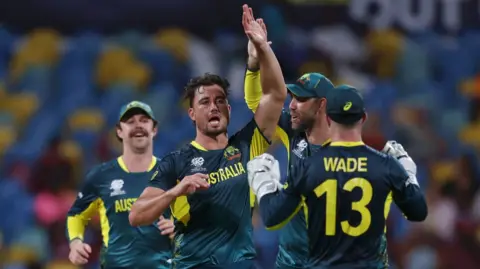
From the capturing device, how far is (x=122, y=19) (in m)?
12.8

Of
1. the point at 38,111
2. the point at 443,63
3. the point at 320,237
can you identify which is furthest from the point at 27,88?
the point at 320,237

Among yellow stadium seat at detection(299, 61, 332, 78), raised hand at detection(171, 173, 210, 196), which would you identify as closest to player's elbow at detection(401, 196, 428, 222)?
raised hand at detection(171, 173, 210, 196)

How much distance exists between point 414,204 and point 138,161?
314 cm

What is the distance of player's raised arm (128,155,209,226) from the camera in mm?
5121

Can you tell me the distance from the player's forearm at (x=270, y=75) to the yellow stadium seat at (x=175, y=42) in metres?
7.43

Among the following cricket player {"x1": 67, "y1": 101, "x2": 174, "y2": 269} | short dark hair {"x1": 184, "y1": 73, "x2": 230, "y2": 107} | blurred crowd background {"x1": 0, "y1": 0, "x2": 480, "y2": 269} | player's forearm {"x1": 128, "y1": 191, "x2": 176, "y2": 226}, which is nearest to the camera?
player's forearm {"x1": 128, "y1": 191, "x2": 176, "y2": 226}

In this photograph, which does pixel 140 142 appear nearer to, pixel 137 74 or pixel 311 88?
pixel 311 88

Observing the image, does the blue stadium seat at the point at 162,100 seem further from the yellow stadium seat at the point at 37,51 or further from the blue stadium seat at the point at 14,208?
the blue stadium seat at the point at 14,208

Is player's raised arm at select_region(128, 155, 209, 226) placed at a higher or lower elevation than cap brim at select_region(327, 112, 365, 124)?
lower

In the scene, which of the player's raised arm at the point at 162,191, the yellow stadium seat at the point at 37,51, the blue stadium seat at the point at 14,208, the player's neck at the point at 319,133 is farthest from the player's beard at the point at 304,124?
the yellow stadium seat at the point at 37,51

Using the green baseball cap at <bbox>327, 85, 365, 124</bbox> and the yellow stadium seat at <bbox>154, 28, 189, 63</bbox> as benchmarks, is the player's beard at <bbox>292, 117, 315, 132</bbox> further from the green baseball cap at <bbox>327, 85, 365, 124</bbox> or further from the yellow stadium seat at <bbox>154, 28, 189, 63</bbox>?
the yellow stadium seat at <bbox>154, 28, 189, 63</bbox>

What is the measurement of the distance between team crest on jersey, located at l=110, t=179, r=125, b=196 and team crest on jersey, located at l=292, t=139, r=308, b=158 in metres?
1.63

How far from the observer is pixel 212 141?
5715 millimetres

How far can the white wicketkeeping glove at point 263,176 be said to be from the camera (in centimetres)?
477
